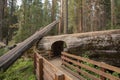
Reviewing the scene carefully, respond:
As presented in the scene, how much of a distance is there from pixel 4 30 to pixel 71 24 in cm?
1763

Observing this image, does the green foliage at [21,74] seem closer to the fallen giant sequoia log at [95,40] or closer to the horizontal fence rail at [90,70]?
the horizontal fence rail at [90,70]

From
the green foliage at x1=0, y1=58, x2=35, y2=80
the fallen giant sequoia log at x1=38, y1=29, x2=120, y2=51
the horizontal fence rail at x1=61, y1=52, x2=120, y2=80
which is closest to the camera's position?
the horizontal fence rail at x1=61, y1=52, x2=120, y2=80

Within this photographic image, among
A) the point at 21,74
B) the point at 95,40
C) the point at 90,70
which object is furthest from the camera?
the point at 21,74

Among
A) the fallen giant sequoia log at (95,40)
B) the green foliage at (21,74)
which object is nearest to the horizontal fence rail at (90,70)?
the fallen giant sequoia log at (95,40)

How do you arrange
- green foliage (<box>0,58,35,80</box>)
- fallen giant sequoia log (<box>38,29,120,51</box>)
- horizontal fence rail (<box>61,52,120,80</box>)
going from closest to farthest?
horizontal fence rail (<box>61,52,120,80</box>) < fallen giant sequoia log (<box>38,29,120,51</box>) < green foliage (<box>0,58,35,80</box>)

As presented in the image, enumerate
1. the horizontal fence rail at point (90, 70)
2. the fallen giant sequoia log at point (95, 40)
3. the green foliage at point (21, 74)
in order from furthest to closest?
the green foliage at point (21, 74) → the fallen giant sequoia log at point (95, 40) → the horizontal fence rail at point (90, 70)

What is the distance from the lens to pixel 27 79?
35.9 ft

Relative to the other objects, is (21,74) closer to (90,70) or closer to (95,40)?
(95,40)

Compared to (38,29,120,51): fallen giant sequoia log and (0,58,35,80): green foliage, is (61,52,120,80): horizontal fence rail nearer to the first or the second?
(38,29,120,51): fallen giant sequoia log

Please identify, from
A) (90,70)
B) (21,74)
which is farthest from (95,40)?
(21,74)

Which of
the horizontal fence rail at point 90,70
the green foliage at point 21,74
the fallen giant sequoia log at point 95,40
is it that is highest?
the fallen giant sequoia log at point 95,40

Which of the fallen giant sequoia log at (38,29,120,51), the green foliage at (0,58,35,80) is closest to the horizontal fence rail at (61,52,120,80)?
the fallen giant sequoia log at (38,29,120,51)

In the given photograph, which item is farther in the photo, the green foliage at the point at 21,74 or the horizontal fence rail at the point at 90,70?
the green foliage at the point at 21,74

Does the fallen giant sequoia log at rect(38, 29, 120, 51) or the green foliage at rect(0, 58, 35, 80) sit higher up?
the fallen giant sequoia log at rect(38, 29, 120, 51)
